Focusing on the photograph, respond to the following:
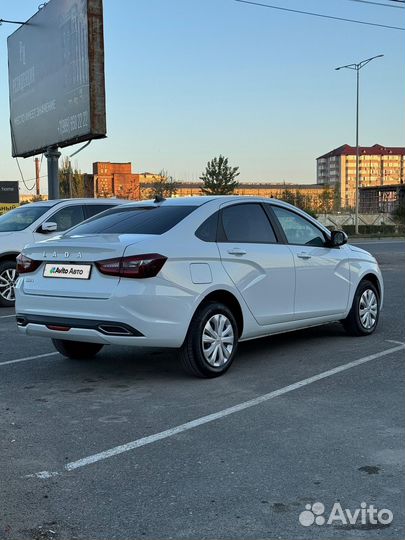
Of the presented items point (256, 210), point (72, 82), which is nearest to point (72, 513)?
point (256, 210)

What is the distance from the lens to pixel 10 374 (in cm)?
599

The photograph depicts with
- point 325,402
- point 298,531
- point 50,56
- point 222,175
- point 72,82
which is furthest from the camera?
point 222,175

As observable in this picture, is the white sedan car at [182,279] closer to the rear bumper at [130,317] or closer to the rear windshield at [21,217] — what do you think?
the rear bumper at [130,317]

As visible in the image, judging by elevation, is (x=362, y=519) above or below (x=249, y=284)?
below

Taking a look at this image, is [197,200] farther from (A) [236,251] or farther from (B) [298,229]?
(B) [298,229]

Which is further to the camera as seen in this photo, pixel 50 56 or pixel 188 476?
pixel 50 56

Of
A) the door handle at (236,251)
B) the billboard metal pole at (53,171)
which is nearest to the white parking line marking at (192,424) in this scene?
the door handle at (236,251)

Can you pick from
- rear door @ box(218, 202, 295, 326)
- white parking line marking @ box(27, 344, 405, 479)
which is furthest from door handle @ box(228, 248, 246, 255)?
white parking line marking @ box(27, 344, 405, 479)

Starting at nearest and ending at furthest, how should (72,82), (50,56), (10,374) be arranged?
(10,374)
(72,82)
(50,56)

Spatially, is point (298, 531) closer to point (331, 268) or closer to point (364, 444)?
point (364, 444)

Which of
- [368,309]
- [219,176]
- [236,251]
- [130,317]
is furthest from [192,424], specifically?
[219,176]

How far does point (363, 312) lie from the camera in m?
7.72

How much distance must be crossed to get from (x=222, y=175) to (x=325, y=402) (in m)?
74.8

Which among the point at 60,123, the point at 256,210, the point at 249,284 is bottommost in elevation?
the point at 249,284
